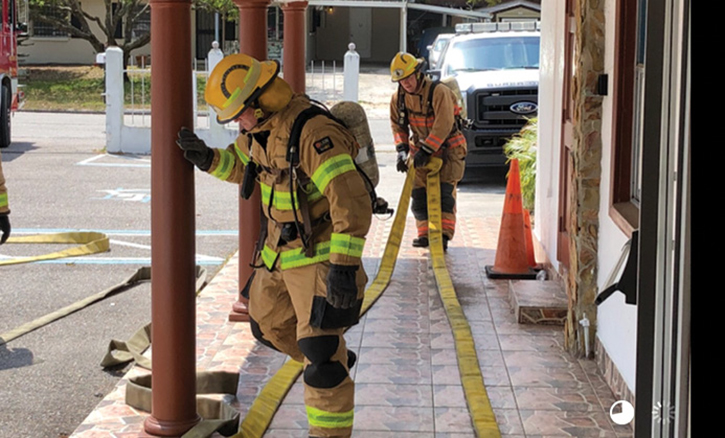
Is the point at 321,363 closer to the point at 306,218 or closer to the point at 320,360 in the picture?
the point at 320,360

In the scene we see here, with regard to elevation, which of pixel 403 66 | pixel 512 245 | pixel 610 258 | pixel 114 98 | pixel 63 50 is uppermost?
pixel 63 50

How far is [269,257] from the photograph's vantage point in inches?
202

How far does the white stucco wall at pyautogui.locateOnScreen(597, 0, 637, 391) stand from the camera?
555 centimetres

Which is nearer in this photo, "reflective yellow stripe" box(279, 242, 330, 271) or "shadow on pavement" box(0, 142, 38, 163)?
"reflective yellow stripe" box(279, 242, 330, 271)

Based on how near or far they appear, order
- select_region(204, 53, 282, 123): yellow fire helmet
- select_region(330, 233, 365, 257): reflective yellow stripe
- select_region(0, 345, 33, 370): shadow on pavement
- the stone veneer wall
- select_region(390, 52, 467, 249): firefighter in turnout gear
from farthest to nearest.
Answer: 1. select_region(390, 52, 467, 249): firefighter in turnout gear
2. select_region(0, 345, 33, 370): shadow on pavement
3. the stone veneer wall
4. select_region(204, 53, 282, 123): yellow fire helmet
5. select_region(330, 233, 365, 257): reflective yellow stripe

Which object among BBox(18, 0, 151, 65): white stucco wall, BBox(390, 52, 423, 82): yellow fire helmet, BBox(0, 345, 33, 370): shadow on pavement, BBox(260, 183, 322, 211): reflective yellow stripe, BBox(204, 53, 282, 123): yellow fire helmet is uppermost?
BBox(18, 0, 151, 65): white stucco wall

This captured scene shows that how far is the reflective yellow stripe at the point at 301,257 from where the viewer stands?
195 inches

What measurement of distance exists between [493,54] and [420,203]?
6957 millimetres

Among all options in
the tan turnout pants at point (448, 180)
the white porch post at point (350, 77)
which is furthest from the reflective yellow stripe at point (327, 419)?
the white porch post at point (350, 77)

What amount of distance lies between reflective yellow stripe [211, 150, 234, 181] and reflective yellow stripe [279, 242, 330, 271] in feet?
1.87

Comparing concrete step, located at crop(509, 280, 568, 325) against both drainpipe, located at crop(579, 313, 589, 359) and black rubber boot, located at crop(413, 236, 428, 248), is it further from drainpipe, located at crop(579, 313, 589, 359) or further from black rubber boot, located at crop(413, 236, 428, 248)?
black rubber boot, located at crop(413, 236, 428, 248)

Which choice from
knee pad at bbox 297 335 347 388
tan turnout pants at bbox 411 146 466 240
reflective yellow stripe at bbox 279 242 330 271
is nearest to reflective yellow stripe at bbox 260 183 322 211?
reflective yellow stripe at bbox 279 242 330 271

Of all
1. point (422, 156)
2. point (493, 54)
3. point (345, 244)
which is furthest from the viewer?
point (493, 54)

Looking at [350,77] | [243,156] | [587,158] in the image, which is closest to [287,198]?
[243,156]
